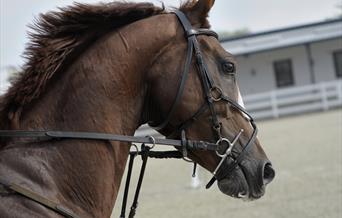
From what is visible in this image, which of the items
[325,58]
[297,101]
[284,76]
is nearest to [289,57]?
[284,76]

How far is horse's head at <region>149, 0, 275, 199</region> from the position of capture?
3.08m

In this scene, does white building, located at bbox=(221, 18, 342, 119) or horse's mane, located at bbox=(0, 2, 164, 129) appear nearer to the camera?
horse's mane, located at bbox=(0, 2, 164, 129)

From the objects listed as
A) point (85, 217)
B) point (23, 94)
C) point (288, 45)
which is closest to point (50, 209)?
point (85, 217)

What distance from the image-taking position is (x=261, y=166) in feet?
10.3

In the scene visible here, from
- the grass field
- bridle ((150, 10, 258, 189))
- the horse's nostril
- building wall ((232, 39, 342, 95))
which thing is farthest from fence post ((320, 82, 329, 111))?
bridle ((150, 10, 258, 189))

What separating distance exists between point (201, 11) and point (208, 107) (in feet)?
1.86

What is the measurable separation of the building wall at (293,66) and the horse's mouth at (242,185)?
119ft

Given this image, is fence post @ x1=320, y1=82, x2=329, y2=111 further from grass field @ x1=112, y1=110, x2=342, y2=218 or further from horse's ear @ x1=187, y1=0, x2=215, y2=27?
horse's ear @ x1=187, y1=0, x2=215, y2=27

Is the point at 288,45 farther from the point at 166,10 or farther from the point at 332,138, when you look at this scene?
the point at 166,10

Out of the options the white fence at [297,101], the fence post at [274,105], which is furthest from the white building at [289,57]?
the fence post at [274,105]

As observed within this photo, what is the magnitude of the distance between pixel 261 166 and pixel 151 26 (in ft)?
3.18

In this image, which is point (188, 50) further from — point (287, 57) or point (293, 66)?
point (287, 57)

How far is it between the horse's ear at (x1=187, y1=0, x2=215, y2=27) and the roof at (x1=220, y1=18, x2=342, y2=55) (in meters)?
34.7

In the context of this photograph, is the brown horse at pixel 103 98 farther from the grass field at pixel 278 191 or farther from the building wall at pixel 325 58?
the building wall at pixel 325 58
